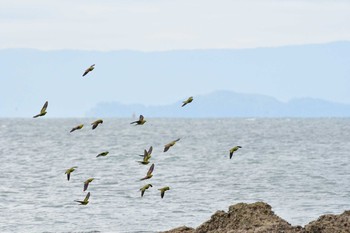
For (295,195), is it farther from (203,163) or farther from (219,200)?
(203,163)

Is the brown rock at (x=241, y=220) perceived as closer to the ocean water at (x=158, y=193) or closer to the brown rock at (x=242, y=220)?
the brown rock at (x=242, y=220)

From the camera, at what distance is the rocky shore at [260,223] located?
57.1 ft

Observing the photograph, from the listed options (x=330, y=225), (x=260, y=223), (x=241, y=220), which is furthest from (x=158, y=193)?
(x=330, y=225)

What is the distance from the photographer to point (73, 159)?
76.6 m

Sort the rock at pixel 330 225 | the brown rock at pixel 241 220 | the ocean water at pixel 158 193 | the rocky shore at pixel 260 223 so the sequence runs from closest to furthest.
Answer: the rocky shore at pixel 260 223
the rock at pixel 330 225
the brown rock at pixel 241 220
the ocean water at pixel 158 193

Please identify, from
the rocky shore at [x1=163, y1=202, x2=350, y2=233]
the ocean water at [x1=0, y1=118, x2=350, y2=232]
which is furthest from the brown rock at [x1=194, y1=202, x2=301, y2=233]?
the ocean water at [x1=0, y1=118, x2=350, y2=232]

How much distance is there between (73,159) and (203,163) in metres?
13.1

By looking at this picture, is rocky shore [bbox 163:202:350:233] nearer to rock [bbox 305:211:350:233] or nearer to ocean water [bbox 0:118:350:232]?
rock [bbox 305:211:350:233]

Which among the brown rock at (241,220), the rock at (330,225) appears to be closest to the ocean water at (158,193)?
the brown rock at (241,220)

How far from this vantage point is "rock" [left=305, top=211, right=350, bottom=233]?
17.5 meters

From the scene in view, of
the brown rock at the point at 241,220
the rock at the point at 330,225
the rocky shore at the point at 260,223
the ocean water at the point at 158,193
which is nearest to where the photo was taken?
the rocky shore at the point at 260,223

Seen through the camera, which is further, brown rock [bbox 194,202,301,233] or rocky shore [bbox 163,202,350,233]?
brown rock [bbox 194,202,301,233]

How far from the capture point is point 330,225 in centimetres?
1777

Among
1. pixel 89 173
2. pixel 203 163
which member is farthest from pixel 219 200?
pixel 203 163
